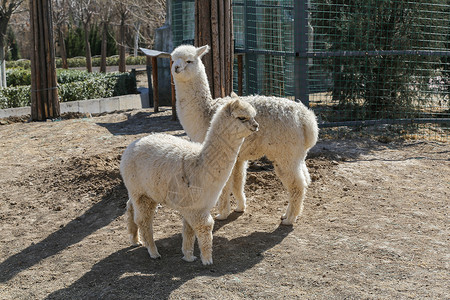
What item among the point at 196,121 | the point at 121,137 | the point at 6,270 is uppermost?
the point at 196,121

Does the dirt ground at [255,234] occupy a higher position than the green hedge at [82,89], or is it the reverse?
the green hedge at [82,89]

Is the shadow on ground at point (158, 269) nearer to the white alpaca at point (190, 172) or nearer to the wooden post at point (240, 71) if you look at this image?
the white alpaca at point (190, 172)

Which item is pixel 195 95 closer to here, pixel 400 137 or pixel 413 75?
pixel 400 137

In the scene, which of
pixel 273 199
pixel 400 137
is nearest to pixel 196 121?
pixel 273 199

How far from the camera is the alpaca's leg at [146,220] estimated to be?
16.1 feet

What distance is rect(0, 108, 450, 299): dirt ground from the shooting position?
434 cm

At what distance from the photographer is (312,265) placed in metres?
4.72

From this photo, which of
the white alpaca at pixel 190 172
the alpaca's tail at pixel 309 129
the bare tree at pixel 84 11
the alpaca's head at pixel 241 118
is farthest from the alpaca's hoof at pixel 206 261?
the bare tree at pixel 84 11

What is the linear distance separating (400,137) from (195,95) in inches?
210

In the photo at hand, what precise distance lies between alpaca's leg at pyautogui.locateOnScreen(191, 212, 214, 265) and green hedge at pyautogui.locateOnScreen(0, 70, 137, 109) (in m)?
10.8

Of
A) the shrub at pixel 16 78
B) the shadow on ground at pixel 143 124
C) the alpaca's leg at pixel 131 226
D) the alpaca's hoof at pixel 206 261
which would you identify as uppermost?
the shrub at pixel 16 78

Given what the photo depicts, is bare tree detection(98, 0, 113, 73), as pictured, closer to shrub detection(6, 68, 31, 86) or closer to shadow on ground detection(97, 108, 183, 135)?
shrub detection(6, 68, 31, 86)

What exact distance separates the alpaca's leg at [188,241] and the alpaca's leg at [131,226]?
2.24ft

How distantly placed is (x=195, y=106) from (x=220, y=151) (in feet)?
4.98
